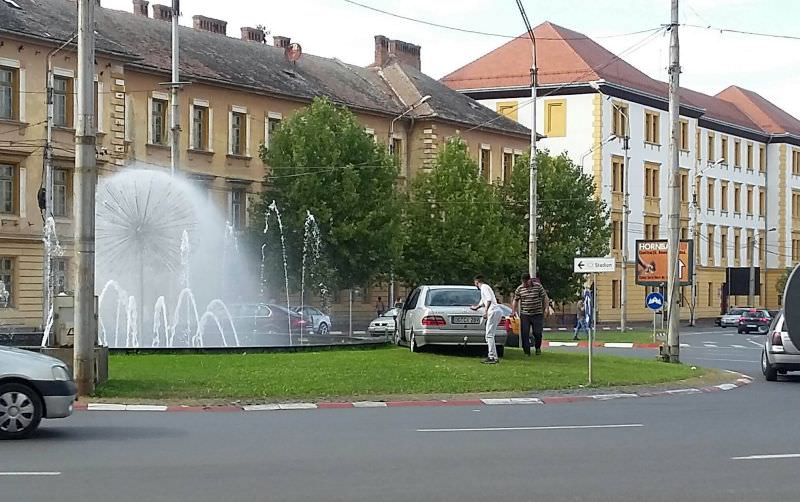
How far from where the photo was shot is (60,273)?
49.3 m

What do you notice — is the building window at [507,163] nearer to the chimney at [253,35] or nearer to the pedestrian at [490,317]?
the chimney at [253,35]

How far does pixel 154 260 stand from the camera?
39312 millimetres

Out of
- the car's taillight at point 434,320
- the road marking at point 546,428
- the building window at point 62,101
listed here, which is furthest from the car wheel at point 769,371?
the building window at point 62,101

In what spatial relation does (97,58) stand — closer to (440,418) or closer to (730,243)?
(440,418)

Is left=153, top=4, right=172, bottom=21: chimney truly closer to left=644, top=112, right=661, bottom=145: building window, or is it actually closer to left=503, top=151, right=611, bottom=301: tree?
left=503, top=151, right=611, bottom=301: tree

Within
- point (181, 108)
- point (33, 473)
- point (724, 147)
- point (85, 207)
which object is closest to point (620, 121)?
point (724, 147)

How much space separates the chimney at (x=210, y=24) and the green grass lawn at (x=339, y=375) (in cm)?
3788

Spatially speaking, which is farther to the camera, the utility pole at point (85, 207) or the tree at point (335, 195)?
the tree at point (335, 195)

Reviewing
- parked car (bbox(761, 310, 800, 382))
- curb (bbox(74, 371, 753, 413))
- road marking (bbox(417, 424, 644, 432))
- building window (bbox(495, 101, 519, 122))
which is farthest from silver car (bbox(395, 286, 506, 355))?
building window (bbox(495, 101, 519, 122))

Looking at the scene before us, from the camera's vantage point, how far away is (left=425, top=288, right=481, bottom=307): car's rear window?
26.3m

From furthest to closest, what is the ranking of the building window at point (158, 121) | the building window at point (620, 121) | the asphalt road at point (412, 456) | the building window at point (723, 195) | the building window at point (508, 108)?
the building window at point (723, 195) < the building window at point (508, 108) < the building window at point (620, 121) < the building window at point (158, 121) < the asphalt road at point (412, 456)

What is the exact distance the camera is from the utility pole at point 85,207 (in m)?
19.8

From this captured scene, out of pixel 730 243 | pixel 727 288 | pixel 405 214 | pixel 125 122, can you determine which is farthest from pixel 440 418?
pixel 730 243

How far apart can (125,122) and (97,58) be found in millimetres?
3070
